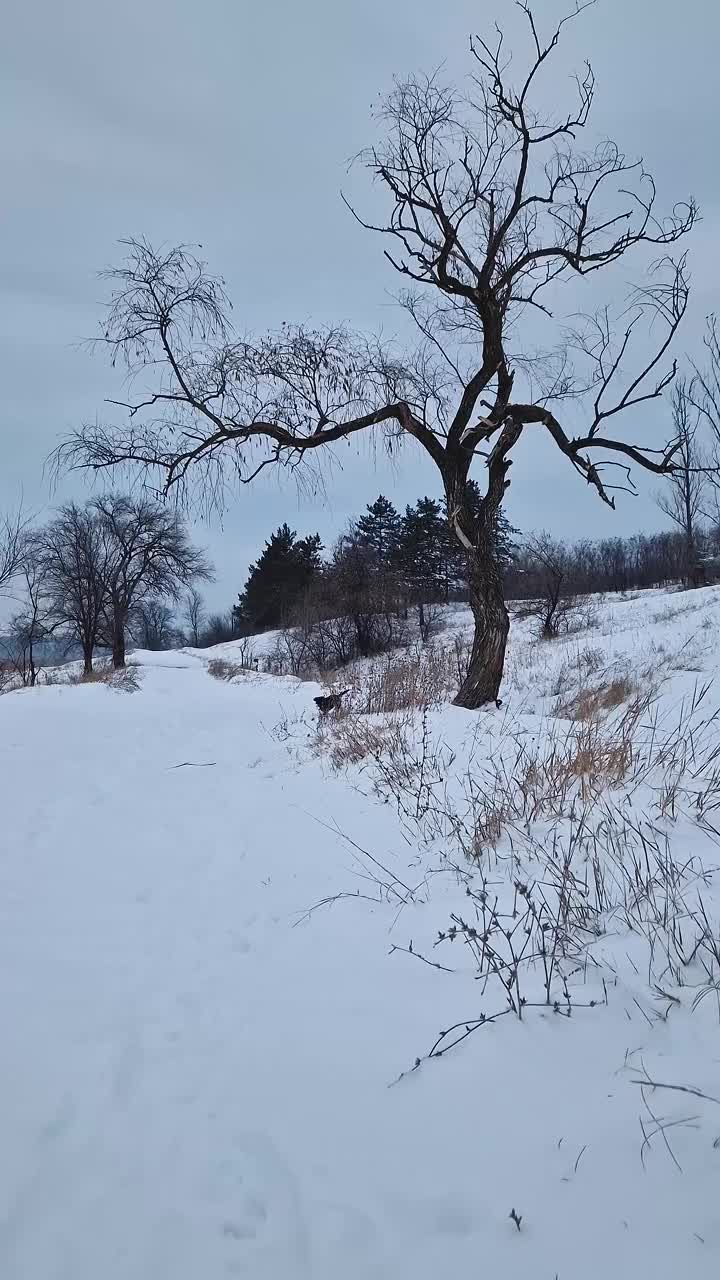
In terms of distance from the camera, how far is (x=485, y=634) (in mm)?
7496

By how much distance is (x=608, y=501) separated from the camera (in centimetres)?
762

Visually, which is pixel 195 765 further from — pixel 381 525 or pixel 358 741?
pixel 381 525

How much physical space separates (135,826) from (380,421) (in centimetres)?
578

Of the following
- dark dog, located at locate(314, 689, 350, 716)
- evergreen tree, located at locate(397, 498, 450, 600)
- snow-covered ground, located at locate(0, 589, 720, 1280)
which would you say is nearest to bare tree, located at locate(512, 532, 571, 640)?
evergreen tree, located at locate(397, 498, 450, 600)

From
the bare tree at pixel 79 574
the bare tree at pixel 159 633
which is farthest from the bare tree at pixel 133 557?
the bare tree at pixel 159 633

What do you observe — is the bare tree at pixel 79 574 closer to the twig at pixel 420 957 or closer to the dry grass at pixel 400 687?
the dry grass at pixel 400 687

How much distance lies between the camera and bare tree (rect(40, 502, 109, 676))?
29781 mm

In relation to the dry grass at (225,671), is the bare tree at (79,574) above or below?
above

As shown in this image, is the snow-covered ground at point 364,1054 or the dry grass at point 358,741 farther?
the dry grass at point 358,741

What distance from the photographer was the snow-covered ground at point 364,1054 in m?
1.18

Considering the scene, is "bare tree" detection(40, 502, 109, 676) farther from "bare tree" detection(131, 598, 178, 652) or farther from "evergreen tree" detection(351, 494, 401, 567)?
"bare tree" detection(131, 598, 178, 652)

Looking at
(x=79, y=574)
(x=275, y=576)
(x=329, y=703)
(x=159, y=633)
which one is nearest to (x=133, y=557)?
(x=79, y=574)

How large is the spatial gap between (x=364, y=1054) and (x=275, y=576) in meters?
47.8

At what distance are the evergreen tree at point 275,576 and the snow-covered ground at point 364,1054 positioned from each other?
42132 mm
